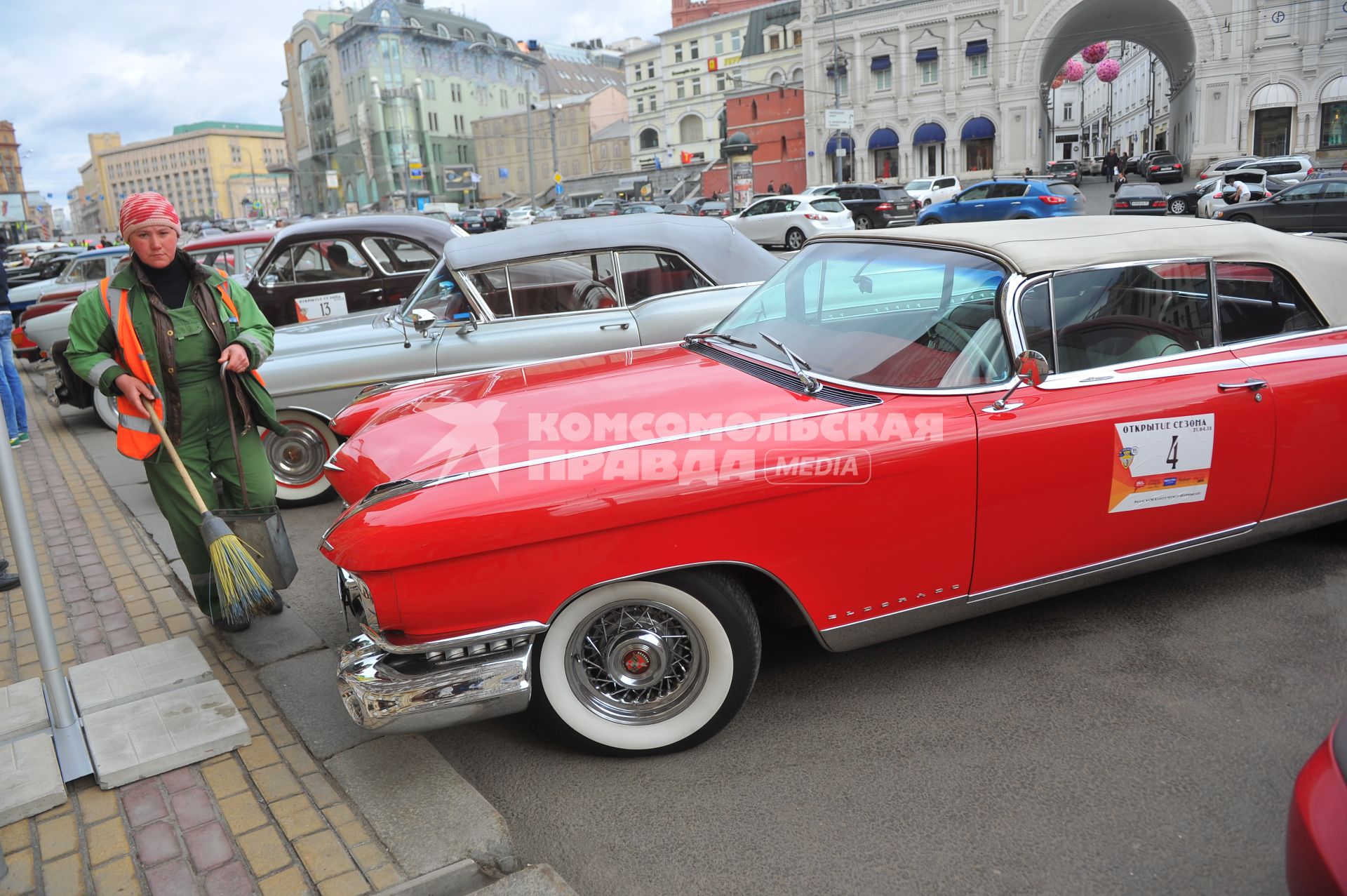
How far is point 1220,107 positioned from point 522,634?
56943mm

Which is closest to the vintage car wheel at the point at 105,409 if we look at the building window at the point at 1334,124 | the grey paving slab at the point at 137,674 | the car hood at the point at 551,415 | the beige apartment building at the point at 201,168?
the grey paving slab at the point at 137,674

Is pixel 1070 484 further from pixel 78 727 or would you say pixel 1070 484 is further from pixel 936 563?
pixel 78 727

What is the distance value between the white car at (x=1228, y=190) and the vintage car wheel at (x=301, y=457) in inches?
882

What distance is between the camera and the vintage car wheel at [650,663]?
2.76 m

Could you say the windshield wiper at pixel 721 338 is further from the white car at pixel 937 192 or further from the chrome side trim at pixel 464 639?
the white car at pixel 937 192

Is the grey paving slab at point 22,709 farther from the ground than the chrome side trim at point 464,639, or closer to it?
closer to it

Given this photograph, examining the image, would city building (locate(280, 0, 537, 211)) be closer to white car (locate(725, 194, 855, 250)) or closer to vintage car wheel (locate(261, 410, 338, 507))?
white car (locate(725, 194, 855, 250))

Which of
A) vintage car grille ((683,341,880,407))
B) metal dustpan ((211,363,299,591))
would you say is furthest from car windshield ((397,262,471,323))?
vintage car grille ((683,341,880,407))

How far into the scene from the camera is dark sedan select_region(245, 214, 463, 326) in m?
8.89

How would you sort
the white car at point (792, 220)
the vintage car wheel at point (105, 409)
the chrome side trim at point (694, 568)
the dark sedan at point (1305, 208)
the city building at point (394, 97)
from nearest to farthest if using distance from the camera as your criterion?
the chrome side trim at point (694, 568) < the vintage car wheel at point (105, 409) < the dark sedan at point (1305, 208) < the white car at point (792, 220) < the city building at point (394, 97)

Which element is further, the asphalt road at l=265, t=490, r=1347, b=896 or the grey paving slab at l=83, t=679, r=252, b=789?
the grey paving slab at l=83, t=679, r=252, b=789

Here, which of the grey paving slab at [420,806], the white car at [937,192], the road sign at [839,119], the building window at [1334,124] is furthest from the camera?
the road sign at [839,119]

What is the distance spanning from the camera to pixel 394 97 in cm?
10056

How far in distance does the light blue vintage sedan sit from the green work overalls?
184 centimetres
